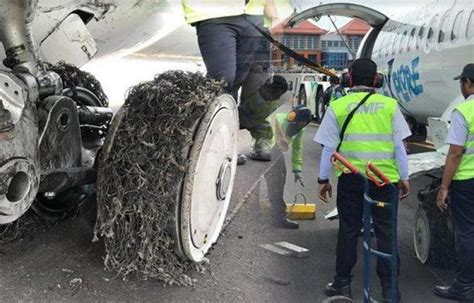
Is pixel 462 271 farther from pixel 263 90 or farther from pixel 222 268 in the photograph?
pixel 263 90

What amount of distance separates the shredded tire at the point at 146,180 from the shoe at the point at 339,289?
0.86 meters

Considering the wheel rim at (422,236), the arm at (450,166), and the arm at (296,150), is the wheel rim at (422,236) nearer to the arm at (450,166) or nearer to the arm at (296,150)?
the arm at (450,166)

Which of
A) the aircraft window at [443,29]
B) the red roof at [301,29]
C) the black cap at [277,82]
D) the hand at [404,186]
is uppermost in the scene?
the red roof at [301,29]

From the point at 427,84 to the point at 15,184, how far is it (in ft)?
12.8

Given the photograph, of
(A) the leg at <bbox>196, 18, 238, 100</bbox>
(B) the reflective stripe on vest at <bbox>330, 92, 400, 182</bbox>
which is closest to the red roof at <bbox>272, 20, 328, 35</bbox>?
(A) the leg at <bbox>196, 18, 238, 100</bbox>

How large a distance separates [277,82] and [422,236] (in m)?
1.31

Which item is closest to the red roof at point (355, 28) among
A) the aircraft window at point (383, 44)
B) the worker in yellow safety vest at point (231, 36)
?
the aircraft window at point (383, 44)

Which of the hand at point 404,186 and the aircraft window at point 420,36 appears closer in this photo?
the hand at point 404,186

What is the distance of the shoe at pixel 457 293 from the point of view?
3.04 metres

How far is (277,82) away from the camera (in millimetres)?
3691

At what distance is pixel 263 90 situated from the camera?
13.0ft

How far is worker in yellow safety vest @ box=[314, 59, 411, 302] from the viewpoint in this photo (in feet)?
10.1

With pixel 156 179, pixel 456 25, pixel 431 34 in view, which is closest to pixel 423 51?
pixel 431 34

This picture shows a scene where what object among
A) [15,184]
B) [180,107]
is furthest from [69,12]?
[15,184]
